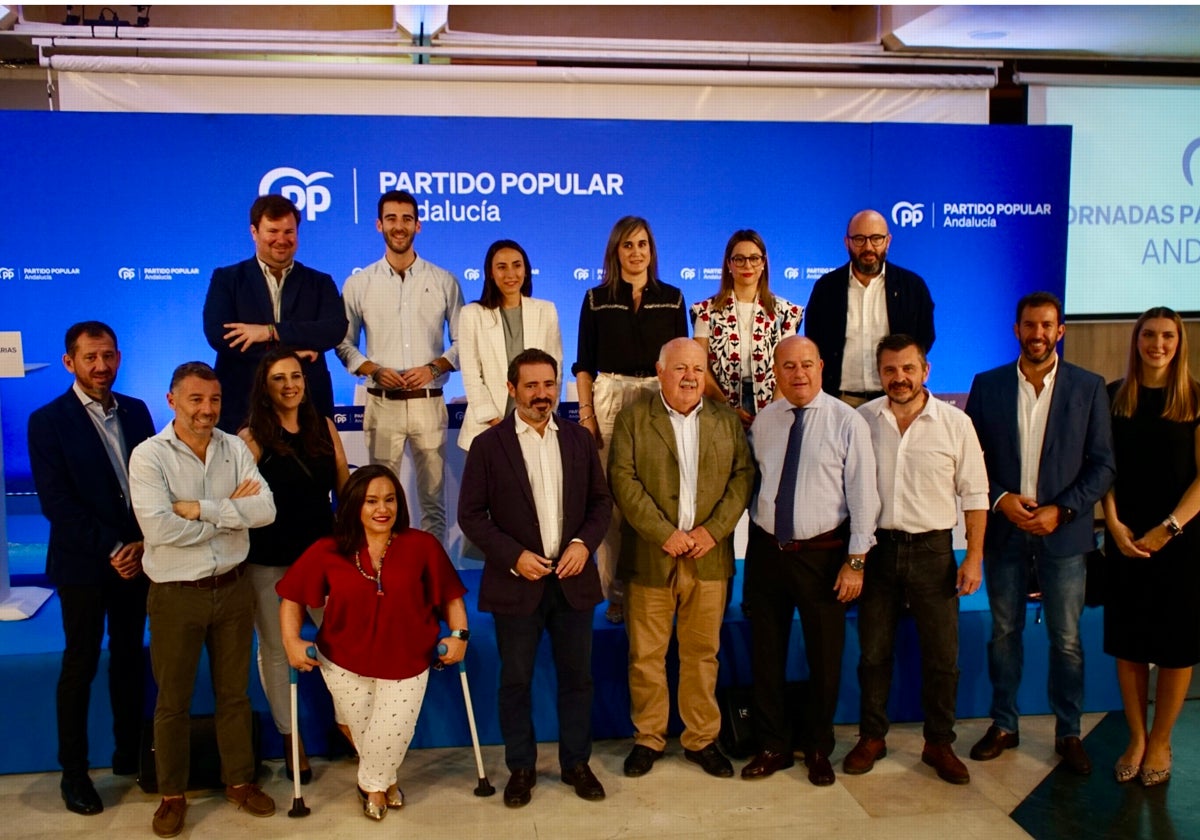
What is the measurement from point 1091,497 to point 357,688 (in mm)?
2752

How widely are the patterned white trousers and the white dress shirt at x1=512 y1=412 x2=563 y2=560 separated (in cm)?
66

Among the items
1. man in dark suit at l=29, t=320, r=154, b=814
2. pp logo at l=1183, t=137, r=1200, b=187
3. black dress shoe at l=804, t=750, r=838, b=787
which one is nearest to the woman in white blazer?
man in dark suit at l=29, t=320, r=154, b=814

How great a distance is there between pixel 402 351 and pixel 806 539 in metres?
2.01

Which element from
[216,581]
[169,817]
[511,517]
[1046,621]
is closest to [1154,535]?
[1046,621]

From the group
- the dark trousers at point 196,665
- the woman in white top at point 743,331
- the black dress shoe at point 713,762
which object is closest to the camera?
the dark trousers at point 196,665

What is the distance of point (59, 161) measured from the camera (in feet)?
19.1

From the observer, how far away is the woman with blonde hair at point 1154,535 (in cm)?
400

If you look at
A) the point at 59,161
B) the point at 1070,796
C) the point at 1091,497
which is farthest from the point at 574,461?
the point at 59,161

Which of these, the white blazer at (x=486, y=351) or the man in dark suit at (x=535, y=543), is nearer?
the man in dark suit at (x=535, y=543)

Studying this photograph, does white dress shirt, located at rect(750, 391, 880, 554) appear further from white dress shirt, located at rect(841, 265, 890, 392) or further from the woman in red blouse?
the woman in red blouse

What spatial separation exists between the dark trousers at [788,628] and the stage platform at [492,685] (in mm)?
432

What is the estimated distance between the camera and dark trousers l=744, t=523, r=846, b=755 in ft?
13.4

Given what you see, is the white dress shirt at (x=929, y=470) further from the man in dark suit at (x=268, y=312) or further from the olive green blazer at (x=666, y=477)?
the man in dark suit at (x=268, y=312)

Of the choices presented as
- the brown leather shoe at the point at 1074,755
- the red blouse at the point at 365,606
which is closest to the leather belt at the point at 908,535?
the brown leather shoe at the point at 1074,755
